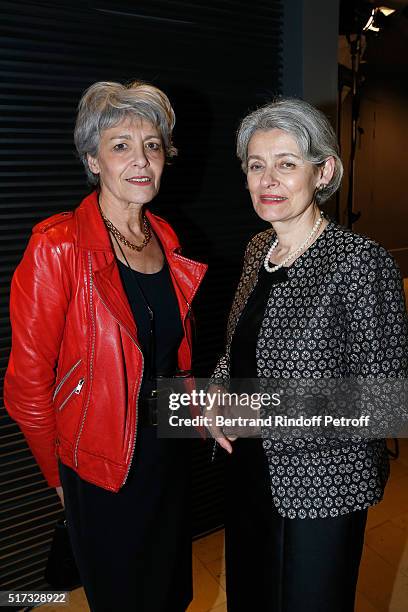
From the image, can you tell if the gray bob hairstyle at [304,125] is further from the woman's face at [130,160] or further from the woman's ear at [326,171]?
the woman's face at [130,160]

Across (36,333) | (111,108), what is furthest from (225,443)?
(111,108)

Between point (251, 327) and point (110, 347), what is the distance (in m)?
0.42

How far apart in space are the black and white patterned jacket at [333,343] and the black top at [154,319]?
303 mm

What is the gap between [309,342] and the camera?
1493 millimetres

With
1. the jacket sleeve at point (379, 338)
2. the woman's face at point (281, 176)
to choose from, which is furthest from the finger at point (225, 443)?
the woman's face at point (281, 176)

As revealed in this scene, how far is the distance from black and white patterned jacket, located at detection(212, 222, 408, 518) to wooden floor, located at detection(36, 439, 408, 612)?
3.65 ft

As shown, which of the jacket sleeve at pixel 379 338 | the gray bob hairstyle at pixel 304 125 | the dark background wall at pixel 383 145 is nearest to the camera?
the jacket sleeve at pixel 379 338

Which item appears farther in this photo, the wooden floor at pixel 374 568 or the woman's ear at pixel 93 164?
the wooden floor at pixel 374 568

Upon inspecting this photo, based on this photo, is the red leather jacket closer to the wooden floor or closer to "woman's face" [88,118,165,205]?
"woman's face" [88,118,165,205]

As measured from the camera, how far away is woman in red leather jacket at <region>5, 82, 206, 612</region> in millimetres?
1511

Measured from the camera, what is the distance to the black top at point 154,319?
5.40 feet

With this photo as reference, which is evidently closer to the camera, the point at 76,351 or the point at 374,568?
the point at 76,351

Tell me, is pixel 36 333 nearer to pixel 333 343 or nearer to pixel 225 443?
pixel 225 443

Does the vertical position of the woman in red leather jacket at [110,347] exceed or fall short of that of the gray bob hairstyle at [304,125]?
it falls short
